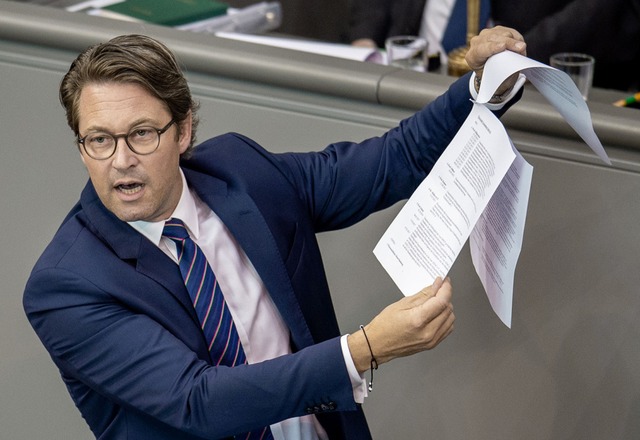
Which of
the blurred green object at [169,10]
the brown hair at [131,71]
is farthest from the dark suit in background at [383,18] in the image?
the brown hair at [131,71]

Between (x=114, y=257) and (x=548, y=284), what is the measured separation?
86 cm

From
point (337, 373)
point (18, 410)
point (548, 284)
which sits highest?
point (337, 373)

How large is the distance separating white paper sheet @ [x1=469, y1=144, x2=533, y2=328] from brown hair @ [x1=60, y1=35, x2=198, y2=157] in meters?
0.52

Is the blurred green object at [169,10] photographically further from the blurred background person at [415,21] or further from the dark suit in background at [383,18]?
the dark suit in background at [383,18]

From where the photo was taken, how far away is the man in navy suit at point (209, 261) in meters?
1.62

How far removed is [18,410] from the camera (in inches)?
106

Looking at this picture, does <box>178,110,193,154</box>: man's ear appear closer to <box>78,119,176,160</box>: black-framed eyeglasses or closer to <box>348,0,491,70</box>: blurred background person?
<box>78,119,176,160</box>: black-framed eyeglasses

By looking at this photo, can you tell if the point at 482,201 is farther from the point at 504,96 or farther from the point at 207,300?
the point at 207,300

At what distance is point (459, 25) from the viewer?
10.3 ft

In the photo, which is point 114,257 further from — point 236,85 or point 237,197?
point 236,85

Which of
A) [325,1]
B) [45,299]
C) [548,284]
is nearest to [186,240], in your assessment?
[45,299]

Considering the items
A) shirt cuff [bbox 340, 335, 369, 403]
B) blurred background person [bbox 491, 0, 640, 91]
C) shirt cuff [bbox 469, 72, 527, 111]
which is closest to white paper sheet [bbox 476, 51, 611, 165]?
shirt cuff [bbox 469, 72, 527, 111]

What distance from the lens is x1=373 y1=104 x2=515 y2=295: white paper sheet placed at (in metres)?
1.58

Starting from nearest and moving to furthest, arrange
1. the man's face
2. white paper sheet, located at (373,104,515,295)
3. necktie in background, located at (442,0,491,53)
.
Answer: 1. white paper sheet, located at (373,104,515,295)
2. the man's face
3. necktie in background, located at (442,0,491,53)
